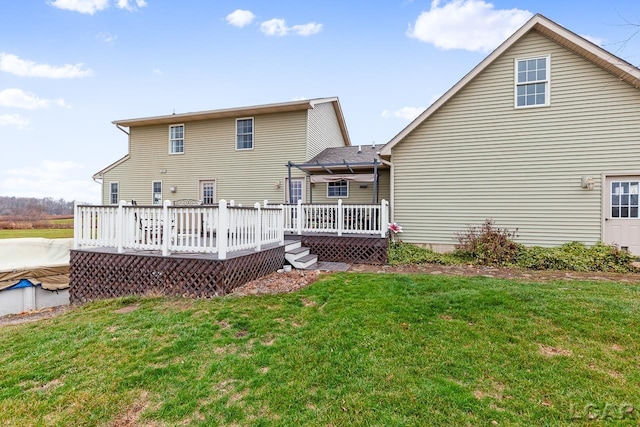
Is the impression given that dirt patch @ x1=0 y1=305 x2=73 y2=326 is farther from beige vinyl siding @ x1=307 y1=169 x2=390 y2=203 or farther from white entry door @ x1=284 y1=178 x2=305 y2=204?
beige vinyl siding @ x1=307 y1=169 x2=390 y2=203

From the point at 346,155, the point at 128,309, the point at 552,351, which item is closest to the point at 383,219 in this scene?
the point at 346,155

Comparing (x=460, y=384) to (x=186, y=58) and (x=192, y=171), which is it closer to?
(x=192, y=171)

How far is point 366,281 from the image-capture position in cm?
614

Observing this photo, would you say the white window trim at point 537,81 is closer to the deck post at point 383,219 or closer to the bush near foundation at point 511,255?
the bush near foundation at point 511,255

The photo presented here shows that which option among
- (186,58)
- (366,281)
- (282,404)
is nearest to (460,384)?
(282,404)

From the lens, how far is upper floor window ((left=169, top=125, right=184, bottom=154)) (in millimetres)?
14398

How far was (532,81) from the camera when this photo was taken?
8898 mm

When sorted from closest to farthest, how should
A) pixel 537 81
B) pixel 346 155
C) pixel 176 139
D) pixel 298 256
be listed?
pixel 298 256
pixel 537 81
pixel 346 155
pixel 176 139

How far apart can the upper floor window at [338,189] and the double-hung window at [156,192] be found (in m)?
8.35

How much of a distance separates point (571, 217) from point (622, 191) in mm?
1350

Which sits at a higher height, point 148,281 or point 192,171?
point 192,171

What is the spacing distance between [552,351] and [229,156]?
12943 mm

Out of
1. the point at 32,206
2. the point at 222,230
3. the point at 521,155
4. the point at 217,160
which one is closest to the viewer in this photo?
the point at 222,230

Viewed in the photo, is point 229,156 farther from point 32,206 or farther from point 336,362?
point 32,206
